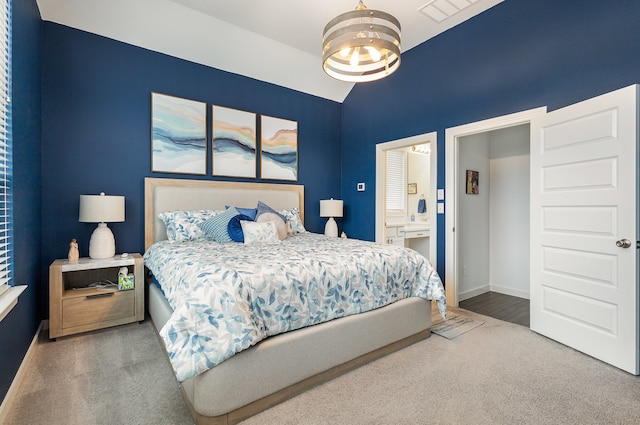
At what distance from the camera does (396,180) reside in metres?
5.29

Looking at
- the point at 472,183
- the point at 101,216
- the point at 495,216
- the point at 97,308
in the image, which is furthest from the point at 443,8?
the point at 97,308

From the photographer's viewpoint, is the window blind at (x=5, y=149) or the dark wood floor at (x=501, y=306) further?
the dark wood floor at (x=501, y=306)

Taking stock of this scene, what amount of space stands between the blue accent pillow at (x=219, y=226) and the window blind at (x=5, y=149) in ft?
4.86

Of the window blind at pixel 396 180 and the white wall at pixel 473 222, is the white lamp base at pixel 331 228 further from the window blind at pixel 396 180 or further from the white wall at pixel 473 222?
the white wall at pixel 473 222

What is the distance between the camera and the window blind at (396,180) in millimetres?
5203

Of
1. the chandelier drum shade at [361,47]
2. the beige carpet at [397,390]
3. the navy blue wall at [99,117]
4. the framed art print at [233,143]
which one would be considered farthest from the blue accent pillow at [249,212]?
the chandelier drum shade at [361,47]

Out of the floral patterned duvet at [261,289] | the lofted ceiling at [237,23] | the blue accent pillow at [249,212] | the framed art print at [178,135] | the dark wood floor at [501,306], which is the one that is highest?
the lofted ceiling at [237,23]

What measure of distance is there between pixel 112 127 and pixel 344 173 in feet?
10.8

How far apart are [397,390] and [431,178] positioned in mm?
2627

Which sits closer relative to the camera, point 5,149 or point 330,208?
point 5,149

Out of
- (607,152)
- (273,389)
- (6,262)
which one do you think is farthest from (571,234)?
(6,262)

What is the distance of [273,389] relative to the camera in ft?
5.66

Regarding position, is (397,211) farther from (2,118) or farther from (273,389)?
(2,118)

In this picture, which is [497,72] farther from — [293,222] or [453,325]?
[293,222]
